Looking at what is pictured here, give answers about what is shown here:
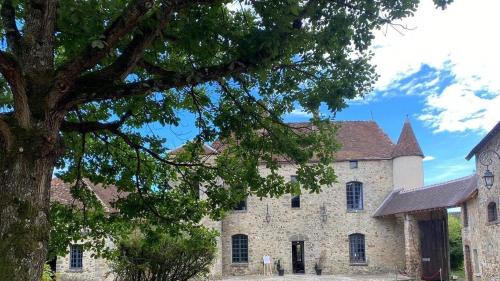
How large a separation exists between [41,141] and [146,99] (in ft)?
11.3

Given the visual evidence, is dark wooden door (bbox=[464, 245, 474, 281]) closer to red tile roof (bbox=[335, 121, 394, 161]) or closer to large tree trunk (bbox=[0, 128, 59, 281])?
red tile roof (bbox=[335, 121, 394, 161])

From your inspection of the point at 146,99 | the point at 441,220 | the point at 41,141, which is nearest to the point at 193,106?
the point at 146,99

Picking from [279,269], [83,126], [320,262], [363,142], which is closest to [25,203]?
[83,126]

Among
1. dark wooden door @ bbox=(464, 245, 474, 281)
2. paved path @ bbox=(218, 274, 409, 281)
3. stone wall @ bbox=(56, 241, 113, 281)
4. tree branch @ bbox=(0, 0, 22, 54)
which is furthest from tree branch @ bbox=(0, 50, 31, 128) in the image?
paved path @ bbox=(218, 274, 409, 281)

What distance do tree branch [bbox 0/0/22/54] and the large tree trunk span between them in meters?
1.07

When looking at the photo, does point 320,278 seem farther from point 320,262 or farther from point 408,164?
point 408,164

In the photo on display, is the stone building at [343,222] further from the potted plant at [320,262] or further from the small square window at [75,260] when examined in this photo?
the small square window at [75,260]

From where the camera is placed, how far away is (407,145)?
30062mm

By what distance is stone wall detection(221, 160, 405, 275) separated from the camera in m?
29.9

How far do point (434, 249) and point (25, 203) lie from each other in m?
24.7

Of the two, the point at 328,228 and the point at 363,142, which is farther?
the point at 363,142

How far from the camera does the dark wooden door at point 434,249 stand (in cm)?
2509

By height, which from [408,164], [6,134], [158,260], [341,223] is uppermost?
[408,164]

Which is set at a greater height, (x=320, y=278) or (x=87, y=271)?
(x=87, y=271)
